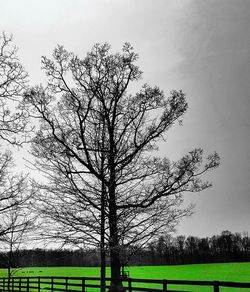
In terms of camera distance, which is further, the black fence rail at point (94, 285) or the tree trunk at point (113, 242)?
the tree trunk at point (113, 242)

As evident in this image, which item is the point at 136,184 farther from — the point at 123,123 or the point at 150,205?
the point at 123,123

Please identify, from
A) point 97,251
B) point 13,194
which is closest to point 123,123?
point 97,251

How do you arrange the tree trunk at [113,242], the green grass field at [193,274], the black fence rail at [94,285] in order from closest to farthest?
the black fence rail at [94,285] → the tree trunk at [113,242] → the green grass field at [193,274]

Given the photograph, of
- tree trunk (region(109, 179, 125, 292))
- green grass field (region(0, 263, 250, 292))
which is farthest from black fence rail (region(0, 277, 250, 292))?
green grass field (region(0, 263, 250, 292))

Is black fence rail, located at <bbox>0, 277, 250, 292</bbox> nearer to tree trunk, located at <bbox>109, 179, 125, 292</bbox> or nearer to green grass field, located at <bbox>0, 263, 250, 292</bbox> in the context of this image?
tree trunk, located at <bbox>109, 179, 125, 292</bbox>

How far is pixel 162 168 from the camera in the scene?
1388 centimetres

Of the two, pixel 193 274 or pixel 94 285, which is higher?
pixel 94 285

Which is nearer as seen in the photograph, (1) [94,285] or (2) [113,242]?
(2) [113,242]

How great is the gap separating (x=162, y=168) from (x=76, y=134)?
3.58 meters

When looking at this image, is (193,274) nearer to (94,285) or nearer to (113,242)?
(94,285)

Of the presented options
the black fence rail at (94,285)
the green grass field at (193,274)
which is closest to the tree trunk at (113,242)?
the black fence rail at (94,285)

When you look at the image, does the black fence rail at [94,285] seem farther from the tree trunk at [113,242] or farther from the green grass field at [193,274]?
the green grass field at [193,274]

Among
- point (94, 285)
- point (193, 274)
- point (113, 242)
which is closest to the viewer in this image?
point (113, 242)

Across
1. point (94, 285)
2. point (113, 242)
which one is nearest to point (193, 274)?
point (94, 285)
